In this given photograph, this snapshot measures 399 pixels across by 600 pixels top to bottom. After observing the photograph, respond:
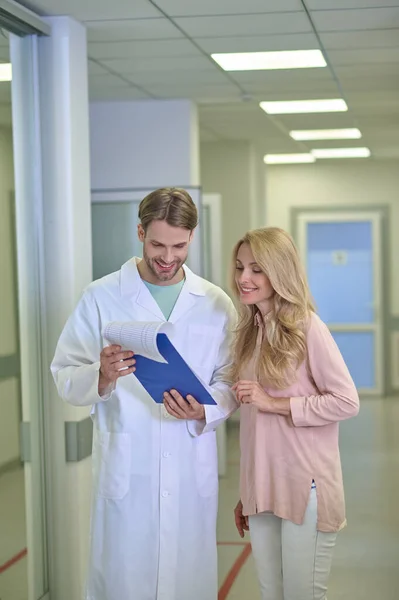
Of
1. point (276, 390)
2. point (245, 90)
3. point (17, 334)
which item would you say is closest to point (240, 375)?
point (276, 390)

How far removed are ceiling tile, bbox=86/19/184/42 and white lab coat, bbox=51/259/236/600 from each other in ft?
5.27

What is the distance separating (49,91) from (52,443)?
56.9 inches

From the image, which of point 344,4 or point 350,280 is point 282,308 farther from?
point 350,280

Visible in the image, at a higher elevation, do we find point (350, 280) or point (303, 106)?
point (303, 106)

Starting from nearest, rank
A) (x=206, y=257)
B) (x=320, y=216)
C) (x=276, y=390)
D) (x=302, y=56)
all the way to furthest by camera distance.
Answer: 1. (x=276, y=390)
2. (x=302, y=56)
3. (x=206, y=257)
4. (x=320, y=216)

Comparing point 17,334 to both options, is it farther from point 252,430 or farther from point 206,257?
point 206,257

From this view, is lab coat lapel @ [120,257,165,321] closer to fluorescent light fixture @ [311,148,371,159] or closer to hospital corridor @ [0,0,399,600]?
hospital corridor @ [0,0,399,600]

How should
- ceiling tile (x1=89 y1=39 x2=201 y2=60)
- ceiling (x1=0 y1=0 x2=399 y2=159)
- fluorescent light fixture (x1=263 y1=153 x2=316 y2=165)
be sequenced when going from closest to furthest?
1. ceiling (x1=0 y1=0 x2=399 y2=159)
2. ceiling tile (x1=89 y1=39 x2=201 y2=60)
3. fluorescent light fixture (x1=263 y1=153 x2=316 y2=165)

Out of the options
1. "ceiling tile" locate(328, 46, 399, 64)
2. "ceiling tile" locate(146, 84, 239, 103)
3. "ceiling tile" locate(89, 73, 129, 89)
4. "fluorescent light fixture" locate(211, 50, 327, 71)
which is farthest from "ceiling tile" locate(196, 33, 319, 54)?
"ceiling tile" locate(146, 84, 239, 103)

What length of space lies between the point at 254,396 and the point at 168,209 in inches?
23.2

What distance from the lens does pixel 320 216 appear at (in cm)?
1188

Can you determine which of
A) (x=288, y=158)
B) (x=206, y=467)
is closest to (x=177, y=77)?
(x=206, y=467)

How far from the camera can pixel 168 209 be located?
2.70 meters

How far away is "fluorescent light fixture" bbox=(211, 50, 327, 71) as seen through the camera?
16.0 feet
